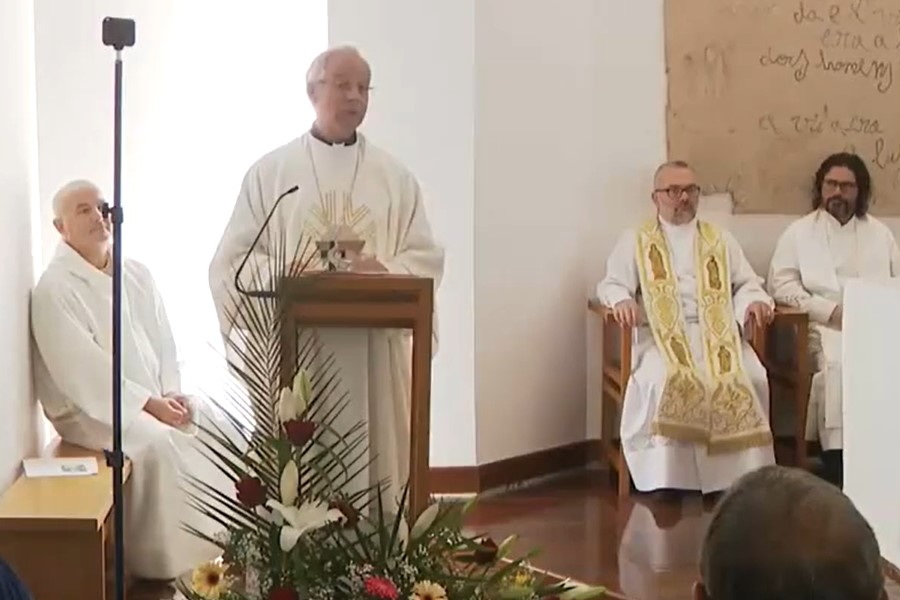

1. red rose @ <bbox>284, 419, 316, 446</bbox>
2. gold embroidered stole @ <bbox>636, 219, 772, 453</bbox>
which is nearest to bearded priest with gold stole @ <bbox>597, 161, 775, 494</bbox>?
gold embroidered stole @ <bbox>636, 219, 772, 453</bbox>

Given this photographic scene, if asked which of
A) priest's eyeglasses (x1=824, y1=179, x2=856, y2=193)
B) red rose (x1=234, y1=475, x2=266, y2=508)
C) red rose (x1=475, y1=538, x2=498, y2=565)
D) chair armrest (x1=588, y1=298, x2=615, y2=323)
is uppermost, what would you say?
priest's eyeglasses (x1=824, y1=179, x2=856, y2=193)

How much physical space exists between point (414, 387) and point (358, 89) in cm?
139

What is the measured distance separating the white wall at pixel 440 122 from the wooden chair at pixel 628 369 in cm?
60

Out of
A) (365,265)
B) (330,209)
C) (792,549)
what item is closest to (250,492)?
(792,549)

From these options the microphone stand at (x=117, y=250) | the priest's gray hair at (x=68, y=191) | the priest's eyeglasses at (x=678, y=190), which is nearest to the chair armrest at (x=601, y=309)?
the priest's eyeglasses at (x=678, y=190)

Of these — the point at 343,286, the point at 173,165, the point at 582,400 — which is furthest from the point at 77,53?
the point at 343,286

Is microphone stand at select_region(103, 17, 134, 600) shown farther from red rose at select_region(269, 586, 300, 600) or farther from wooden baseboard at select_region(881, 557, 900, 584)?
wooden baseboard at select_region(881, 557, 900, 584)

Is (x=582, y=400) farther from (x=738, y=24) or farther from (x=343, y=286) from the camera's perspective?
(x=343, y=286)

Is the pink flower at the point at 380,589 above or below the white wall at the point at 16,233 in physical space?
below

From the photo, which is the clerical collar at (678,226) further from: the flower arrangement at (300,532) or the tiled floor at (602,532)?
the flower arrangement at (300,532)

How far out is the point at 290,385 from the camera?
90.9 inches

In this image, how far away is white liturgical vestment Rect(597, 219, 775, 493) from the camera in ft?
17.1

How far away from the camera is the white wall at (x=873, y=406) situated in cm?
395

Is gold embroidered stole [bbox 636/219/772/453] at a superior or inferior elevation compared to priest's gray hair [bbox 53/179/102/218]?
inferior
